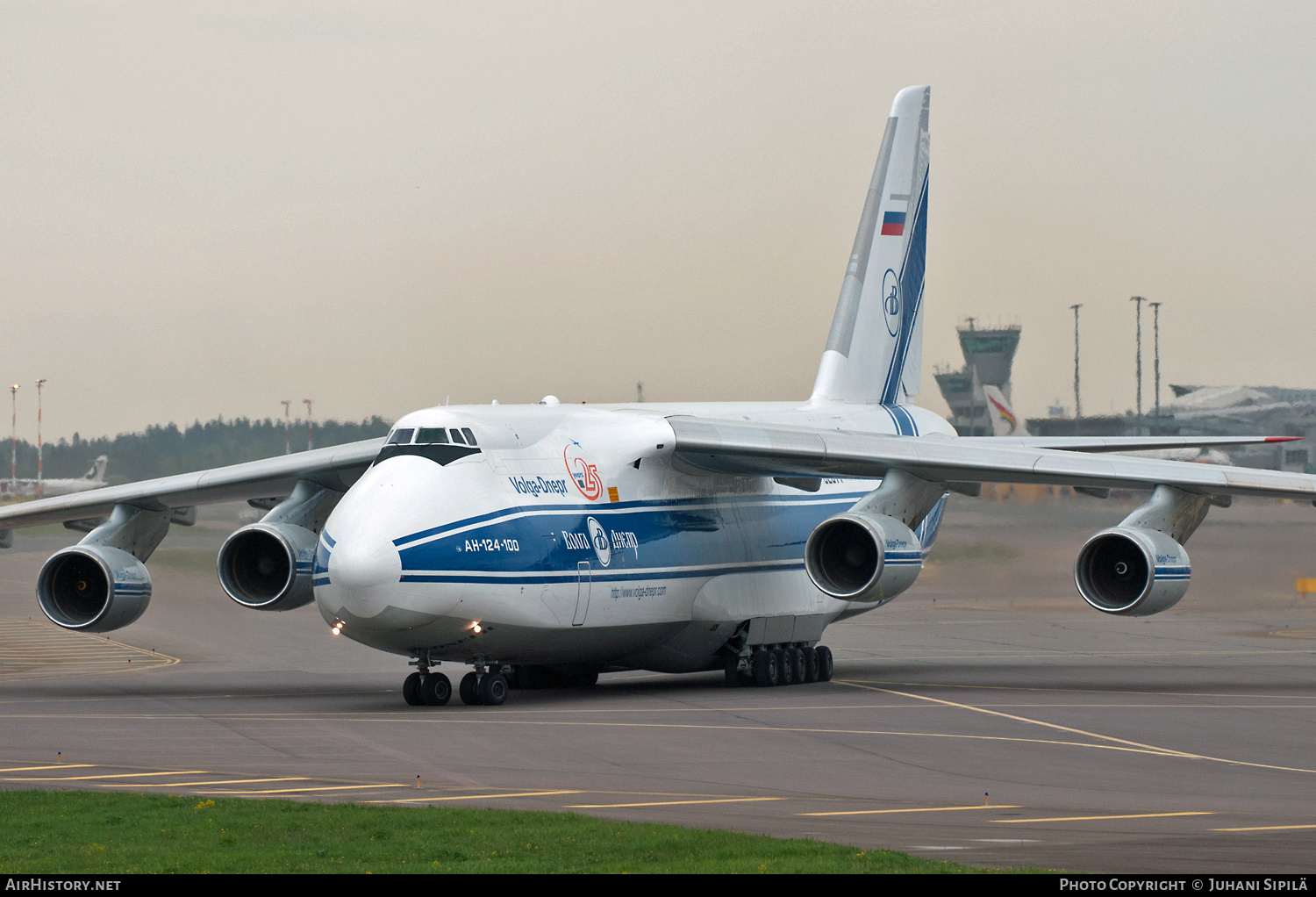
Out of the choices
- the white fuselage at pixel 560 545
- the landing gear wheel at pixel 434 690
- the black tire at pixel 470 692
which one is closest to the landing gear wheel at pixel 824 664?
the white fuselage at pixel 560 545

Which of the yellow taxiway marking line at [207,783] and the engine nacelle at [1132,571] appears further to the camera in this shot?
the engine nacelle at [1132,571]

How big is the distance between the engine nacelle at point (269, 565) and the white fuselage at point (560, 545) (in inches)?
108

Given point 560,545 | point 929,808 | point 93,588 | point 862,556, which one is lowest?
point 929,808

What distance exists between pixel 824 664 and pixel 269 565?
7.80 metres

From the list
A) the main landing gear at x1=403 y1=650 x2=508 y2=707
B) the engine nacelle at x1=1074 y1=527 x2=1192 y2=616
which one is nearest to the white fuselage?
the main landing gear at x1=403 y1=650 x2=508 y2=707

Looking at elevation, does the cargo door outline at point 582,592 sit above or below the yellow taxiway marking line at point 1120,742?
above

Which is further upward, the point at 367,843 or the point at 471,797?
the point at 367,843

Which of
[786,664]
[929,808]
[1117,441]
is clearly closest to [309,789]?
[929,808]

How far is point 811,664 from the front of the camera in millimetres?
24984

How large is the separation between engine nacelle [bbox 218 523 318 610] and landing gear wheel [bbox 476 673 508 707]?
122 inches

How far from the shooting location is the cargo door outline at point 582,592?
830 inches

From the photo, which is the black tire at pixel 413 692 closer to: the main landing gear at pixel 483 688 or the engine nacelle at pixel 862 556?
the main landing gear at pixel 483 688

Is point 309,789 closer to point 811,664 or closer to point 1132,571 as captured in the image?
point 1132,571
